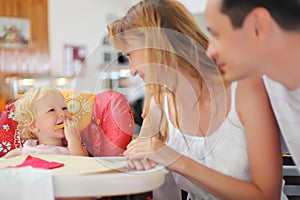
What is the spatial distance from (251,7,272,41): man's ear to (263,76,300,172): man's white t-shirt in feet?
0.58

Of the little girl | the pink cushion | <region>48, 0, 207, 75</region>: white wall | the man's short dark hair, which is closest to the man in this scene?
the man's short dark hair

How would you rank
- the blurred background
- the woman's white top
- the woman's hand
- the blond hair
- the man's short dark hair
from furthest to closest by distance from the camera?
the blurred background → the blond hair → the woman's white top → the woman's hand → the man's short dark hair

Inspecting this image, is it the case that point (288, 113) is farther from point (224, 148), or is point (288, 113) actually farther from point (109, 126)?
point (109, 126)

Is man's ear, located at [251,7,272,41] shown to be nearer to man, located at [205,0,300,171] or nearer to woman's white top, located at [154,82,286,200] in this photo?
man, located at [205,0,300,171]

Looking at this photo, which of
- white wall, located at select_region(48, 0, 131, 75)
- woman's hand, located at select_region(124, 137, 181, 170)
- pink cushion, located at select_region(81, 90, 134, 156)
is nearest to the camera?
woman's hand, located at select_region(124, 137, 181, 170)

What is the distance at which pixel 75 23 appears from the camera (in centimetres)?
517

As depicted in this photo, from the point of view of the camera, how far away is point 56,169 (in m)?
0.87

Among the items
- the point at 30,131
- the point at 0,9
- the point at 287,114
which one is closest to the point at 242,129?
the point at 287,114

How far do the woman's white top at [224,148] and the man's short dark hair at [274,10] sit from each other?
0.93 ft

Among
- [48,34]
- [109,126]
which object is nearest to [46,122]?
[109,126]

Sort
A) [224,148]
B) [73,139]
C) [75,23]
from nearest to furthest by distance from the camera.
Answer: [224,148] < [73,139] < [75,23]

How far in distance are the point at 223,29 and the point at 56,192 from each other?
1.39 feet

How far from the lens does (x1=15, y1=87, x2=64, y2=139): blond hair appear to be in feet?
4.33

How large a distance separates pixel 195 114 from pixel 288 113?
0.27 metres
